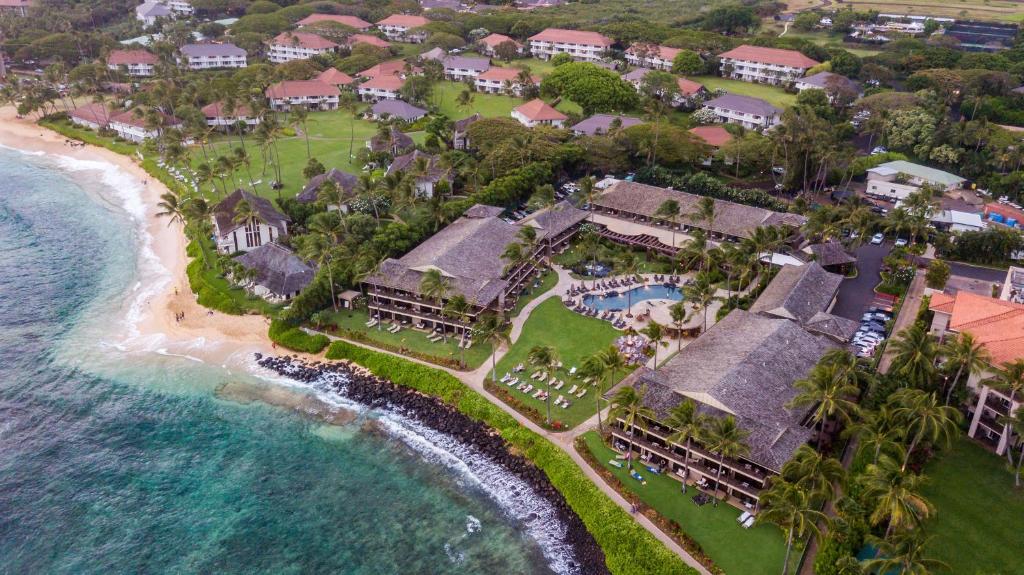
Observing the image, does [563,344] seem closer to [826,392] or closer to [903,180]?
[826,392]

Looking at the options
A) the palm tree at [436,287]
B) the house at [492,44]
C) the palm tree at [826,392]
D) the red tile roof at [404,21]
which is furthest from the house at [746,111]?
the red tile roof at [404,21]

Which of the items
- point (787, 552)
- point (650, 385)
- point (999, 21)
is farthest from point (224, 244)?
point (999, 21)

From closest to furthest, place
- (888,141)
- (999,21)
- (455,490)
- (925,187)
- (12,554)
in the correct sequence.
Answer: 1. (12,554)
2. (455,490)
3. (925,187)
4. (888,141)
5. (999,21)

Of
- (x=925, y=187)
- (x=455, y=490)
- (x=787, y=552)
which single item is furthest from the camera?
(x=925, y=187)

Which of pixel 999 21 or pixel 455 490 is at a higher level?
pixel 999 21

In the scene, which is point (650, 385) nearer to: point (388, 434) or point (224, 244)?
point (388, 434)

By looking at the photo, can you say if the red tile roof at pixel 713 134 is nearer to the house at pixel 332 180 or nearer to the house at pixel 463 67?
the house at pixel 332 180
